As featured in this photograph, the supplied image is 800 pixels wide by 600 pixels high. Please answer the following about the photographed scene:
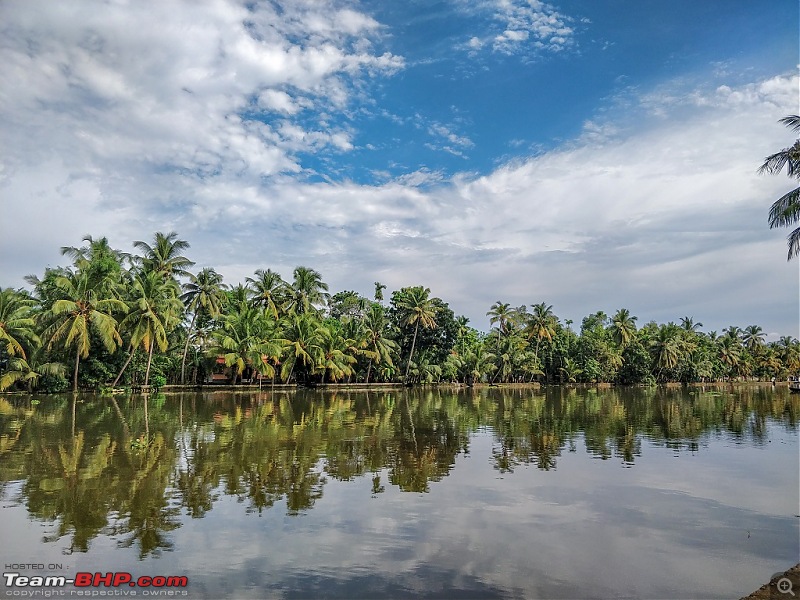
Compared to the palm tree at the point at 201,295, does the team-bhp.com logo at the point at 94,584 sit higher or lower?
lower

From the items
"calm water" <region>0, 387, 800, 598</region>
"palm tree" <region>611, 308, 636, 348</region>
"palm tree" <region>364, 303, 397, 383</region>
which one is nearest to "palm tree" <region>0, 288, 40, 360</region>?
"calm water" <region>0, 387, 800, 598</region>

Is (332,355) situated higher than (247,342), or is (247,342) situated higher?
(247,342)

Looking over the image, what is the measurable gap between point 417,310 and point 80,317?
33232mm

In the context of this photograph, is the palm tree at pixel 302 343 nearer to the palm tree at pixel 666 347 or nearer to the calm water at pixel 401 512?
the calm water at pixel 401 512

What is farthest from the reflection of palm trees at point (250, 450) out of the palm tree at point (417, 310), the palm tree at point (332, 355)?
the palm tree at point (417, 310)

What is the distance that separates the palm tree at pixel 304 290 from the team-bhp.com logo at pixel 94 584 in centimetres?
5114

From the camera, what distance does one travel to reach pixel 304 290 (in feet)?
191

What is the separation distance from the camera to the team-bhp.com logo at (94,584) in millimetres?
6238

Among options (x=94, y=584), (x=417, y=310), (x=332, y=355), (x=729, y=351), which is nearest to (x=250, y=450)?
(x=94, y=584)

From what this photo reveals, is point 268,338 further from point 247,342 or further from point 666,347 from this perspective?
point 666,347

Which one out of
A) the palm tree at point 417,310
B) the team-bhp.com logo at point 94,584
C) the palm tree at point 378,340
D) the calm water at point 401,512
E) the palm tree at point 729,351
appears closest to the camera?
the team-bhp.com logo at point 94,584

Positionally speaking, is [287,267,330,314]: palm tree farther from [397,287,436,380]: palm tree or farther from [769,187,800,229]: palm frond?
[769,187,800,229]: palm frond

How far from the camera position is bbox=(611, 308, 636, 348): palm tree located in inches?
3191

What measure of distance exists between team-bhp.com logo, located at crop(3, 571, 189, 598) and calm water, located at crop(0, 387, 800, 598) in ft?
0.62
